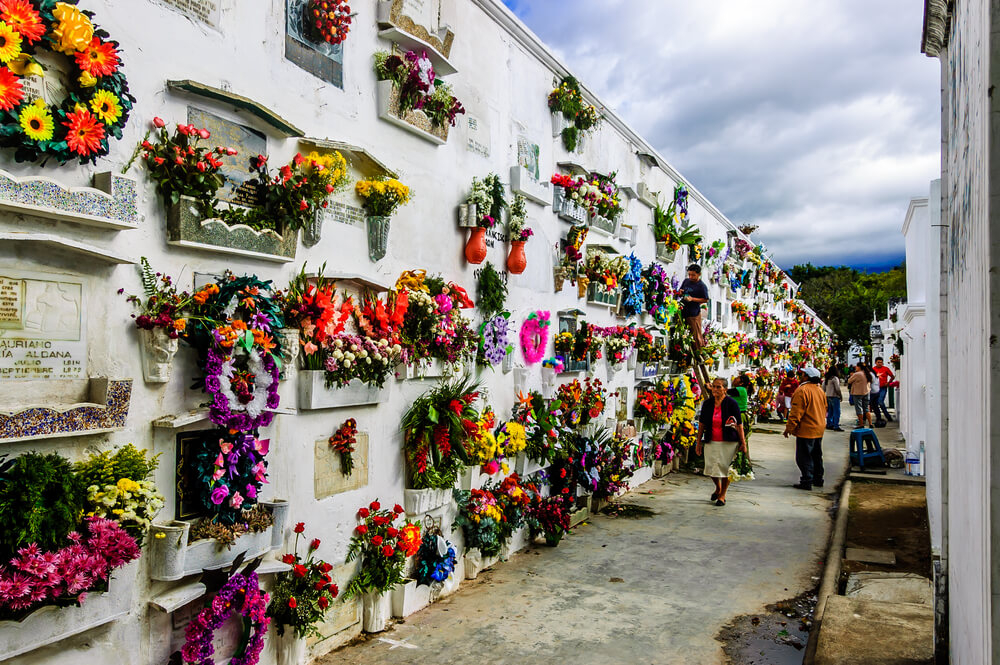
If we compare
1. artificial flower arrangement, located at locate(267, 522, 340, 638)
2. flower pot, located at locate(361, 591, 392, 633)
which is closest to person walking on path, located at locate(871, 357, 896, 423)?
flower pot, located at locate(361, 591, 392, 633)

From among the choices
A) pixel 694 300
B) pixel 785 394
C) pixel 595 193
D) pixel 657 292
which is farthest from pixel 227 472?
pixel 785 394

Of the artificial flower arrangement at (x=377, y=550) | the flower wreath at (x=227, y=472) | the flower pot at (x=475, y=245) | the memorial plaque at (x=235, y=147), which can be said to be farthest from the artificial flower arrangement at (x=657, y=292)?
the flower wreath at (x=227, y=472)

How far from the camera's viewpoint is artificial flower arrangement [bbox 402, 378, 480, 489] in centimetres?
562

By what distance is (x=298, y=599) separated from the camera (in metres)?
4.29

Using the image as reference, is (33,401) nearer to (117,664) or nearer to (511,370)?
(117,664)

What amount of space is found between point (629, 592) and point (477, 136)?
4.39 meters

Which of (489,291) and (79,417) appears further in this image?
(489,291)

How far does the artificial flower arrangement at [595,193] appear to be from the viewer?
834cm

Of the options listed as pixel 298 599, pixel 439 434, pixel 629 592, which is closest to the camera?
pixel 298 599

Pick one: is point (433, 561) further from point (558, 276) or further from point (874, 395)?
point (874, 395)

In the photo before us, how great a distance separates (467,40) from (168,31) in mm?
3398

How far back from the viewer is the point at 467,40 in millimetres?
6477

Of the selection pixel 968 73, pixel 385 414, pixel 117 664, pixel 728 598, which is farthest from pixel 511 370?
pixel 968 73

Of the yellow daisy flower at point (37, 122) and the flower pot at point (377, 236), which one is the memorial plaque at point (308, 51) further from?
the yellow daisy flower at point (37, 122)
